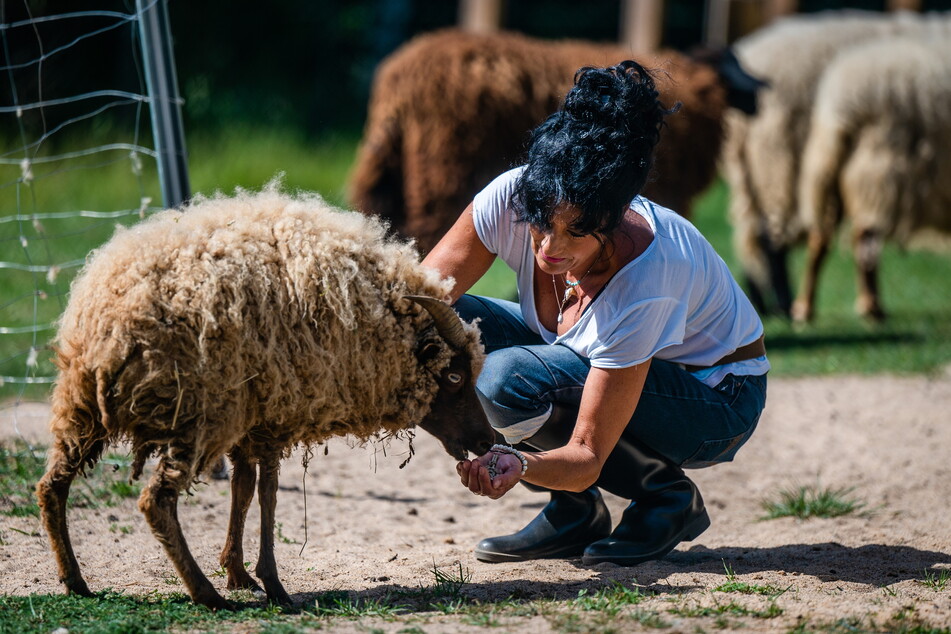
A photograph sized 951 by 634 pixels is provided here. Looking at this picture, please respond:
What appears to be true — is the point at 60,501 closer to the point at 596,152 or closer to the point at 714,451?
the point at 596,152

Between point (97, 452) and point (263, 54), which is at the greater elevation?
point (263, 54)

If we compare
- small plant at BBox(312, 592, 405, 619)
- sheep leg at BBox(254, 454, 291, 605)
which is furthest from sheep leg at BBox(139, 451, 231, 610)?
small plant at BBox(312, 592, 405, 619)

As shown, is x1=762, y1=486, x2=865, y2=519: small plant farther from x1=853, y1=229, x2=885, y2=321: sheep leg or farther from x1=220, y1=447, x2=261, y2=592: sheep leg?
x1=853, y1=229, x2=885, y2=321: sheep leg

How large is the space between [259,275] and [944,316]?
704 cm

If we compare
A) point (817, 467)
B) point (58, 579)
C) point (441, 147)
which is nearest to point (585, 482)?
point (58, 579)

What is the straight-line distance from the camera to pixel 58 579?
10.3ft

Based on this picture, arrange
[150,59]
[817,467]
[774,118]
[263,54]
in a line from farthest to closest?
[263,54] → [774,118] → [817,467] → [150,59]

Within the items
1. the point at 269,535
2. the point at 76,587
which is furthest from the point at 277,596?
the point at 76,587

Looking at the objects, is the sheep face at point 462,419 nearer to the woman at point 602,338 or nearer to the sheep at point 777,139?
the woman at point 602,338

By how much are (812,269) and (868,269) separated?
419 mm

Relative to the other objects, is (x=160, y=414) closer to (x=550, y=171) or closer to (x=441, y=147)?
(x=550, y=171)

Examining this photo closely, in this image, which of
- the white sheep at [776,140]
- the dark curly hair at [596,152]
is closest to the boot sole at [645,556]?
the dark curly hair at [596,152]

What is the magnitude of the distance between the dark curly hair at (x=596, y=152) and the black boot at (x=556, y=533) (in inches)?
35.0

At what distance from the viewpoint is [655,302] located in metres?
2.93
